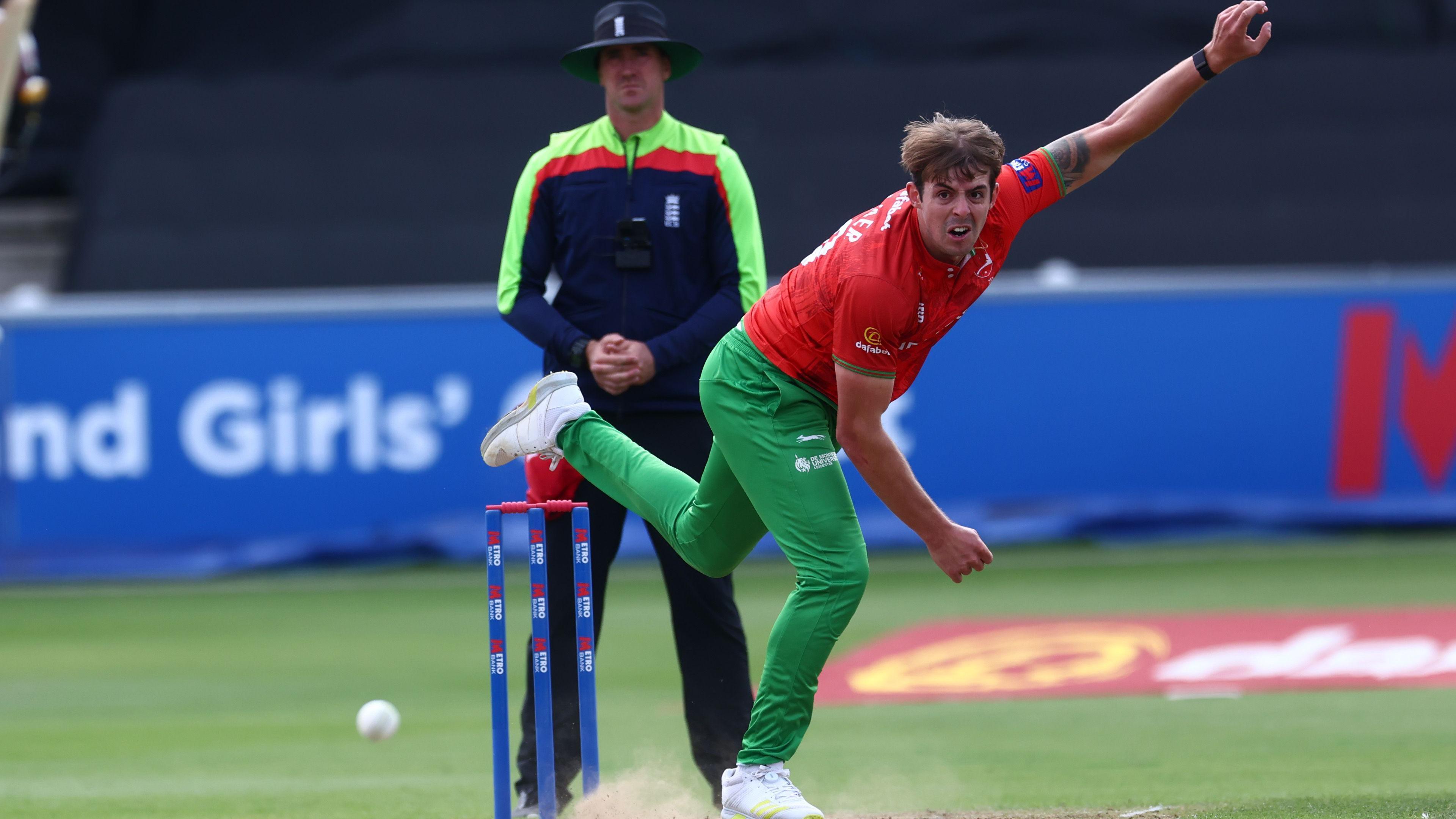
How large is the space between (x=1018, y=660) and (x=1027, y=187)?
3772mm

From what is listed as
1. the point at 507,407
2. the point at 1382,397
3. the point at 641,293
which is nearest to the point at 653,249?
the point at 641,293

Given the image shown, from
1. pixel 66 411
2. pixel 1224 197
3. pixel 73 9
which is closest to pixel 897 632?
pixel 66 411

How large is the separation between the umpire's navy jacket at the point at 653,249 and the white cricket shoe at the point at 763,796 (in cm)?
131

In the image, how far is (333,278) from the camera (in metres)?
13.5

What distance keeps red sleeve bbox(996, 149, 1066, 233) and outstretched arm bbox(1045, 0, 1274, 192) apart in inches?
1.4

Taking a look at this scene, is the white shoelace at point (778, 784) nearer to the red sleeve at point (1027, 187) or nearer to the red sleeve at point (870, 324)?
the red sleeve at point (870, 324)

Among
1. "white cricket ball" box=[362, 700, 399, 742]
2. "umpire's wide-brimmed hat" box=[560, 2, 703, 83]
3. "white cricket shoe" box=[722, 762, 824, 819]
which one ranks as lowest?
"white cricket ball" box=[362, 700, 399, 742]

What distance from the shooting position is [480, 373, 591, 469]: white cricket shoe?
4668 millimetres

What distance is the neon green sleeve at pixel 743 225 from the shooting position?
5074 millimetres

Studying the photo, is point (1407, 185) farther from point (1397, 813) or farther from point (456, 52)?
point (1397, 813)

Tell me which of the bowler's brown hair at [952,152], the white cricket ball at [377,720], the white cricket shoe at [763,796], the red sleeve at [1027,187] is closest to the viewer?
the bowler's brown hair at [952,152]

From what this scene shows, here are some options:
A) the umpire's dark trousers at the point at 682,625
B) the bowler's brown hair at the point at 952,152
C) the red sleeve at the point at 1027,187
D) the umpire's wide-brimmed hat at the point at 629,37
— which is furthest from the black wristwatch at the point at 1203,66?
the umpire's dark trousers at the point at 682,625

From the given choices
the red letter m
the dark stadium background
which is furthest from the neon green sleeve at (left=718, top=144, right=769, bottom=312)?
the dark stadium background

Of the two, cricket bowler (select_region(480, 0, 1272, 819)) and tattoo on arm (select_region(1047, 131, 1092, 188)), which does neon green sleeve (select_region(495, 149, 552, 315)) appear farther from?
tattoo on arm (select_region(1047, 131, 1092, 188))
